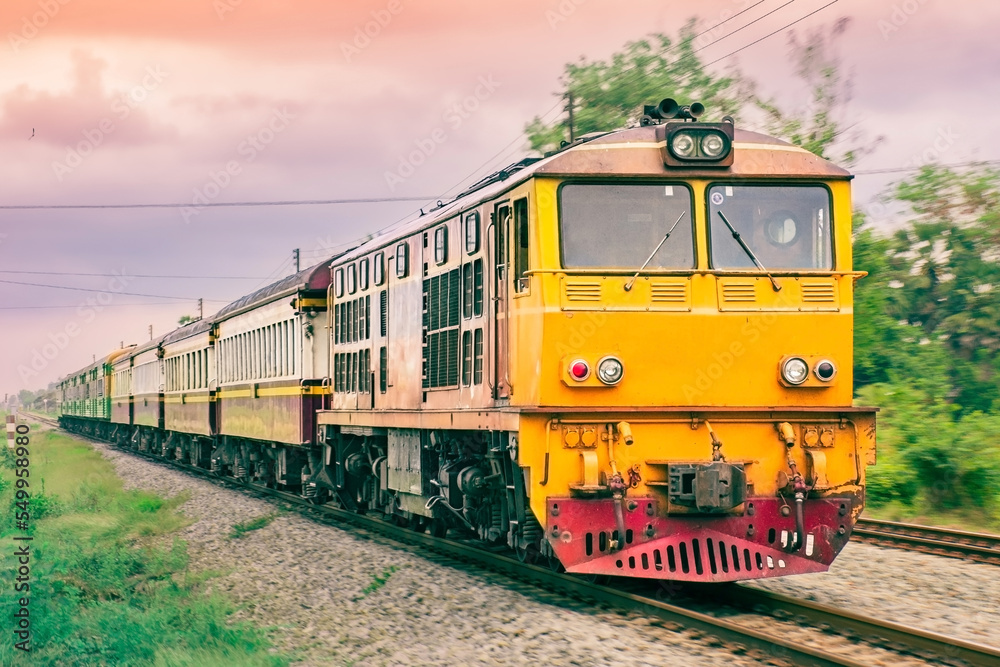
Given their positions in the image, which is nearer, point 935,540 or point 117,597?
point 117,597

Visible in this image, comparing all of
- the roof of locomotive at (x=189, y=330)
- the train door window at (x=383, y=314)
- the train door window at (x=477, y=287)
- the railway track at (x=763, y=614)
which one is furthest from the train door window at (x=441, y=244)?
the roof of locomotive at (x=189, y=330)

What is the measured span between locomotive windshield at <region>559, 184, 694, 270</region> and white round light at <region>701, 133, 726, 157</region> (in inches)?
13.1

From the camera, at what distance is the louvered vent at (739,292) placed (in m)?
8.91

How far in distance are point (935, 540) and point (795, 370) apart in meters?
4.11

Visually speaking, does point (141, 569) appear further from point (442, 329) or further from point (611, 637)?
point (611, 637)

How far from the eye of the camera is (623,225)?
894 cm

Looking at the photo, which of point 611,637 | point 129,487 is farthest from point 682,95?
point 611,637

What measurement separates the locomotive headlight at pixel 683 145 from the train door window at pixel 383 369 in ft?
17.6

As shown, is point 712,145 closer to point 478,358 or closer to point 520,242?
point 520,242

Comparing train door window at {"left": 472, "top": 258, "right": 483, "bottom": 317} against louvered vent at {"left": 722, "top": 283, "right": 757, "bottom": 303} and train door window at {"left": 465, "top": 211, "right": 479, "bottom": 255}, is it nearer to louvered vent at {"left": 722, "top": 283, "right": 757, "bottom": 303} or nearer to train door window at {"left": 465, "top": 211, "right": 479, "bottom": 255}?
train door window at {"left": 465, "top": 211, "right": 479, "bottom": 255}

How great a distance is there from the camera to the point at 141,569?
11531 millimetres

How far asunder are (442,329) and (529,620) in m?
3.80

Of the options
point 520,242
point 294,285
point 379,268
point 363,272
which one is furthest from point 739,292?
point 294,285

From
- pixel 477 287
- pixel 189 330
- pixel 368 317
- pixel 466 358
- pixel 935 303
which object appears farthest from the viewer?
pixel 189 330
